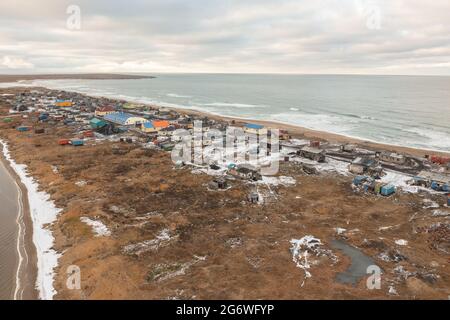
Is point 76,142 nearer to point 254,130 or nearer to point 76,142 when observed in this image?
point 76,142

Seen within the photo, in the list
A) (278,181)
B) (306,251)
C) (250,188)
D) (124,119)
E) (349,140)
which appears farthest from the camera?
(124,119)

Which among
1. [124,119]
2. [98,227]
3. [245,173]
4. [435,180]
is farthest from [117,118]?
[435,180]

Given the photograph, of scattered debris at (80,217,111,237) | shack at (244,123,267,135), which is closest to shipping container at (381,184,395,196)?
scattered debris at (80,217,111,237)

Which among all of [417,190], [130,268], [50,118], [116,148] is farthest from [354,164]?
[50,118]

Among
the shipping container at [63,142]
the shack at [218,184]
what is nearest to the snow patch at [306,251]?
the shack at [218,184]

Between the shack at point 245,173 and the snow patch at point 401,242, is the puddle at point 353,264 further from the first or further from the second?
the shack at point 245,173

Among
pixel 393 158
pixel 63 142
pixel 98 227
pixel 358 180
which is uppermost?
pixel 63 142

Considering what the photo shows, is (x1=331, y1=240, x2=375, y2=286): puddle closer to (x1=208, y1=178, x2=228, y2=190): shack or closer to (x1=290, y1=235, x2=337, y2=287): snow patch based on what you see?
(x1=290, y1=235, x2=337, y2=287): snow patch
